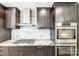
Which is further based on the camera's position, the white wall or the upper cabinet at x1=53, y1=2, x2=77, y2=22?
the white wall

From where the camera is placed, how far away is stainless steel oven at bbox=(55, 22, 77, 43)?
259 cm

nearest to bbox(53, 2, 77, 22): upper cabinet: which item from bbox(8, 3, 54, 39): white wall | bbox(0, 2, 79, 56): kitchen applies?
bbox(0, 2, 79, 56): kitchen

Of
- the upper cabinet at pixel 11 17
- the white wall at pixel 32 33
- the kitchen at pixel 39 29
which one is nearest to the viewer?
the kitchen at pixel 39 29

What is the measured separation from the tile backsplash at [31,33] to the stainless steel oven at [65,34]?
58 cm

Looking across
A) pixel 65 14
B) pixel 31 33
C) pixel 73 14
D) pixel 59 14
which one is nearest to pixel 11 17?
pixel 31 33

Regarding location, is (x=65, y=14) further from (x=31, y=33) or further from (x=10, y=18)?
(x=10, y=18)

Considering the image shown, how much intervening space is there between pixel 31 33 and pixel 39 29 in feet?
0.77

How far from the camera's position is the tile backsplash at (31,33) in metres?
3.11

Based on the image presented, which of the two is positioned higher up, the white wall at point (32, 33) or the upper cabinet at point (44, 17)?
the upper cabinet at point (44, 17)

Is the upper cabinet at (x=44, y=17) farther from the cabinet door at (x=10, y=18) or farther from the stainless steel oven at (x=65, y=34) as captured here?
the cabinet door at (x=10, y=18)

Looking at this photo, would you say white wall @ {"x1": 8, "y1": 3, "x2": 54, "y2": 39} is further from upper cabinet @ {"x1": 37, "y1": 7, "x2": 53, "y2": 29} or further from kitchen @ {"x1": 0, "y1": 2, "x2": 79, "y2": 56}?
upper cabinet @ {"x1": 37, "y1": 7, "x2": 53, "y2": 29}

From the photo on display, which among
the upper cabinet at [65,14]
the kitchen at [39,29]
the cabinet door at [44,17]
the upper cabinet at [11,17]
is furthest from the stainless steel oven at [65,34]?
the upper cabinet at [11,17]

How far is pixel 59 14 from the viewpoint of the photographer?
2.62 m

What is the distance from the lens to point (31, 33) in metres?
3.14
